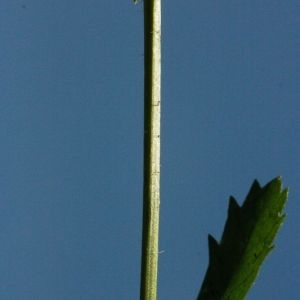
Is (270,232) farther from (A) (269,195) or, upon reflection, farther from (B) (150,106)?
(B) (150,106)

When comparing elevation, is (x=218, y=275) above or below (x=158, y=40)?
below

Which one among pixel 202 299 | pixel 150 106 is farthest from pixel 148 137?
pixel 202 299

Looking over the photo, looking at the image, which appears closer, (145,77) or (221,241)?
(145,77)
